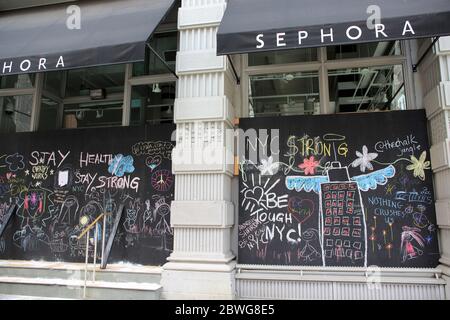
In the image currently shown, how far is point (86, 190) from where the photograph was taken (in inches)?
269

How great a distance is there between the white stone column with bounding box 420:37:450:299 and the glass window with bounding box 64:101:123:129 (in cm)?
562

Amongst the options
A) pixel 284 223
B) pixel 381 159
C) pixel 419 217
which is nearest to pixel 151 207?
pixel 284 223

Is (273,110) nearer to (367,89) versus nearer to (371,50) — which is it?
(367,89)

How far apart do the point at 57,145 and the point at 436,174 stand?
6754 millimetres

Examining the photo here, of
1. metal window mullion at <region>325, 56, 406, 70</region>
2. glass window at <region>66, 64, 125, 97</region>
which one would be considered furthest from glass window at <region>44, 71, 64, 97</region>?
metal window mullion at <region>325, 56, 406, 70</region>

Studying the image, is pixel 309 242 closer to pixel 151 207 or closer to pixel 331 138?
pixel 331 138

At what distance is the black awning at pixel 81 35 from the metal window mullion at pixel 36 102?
127 centimetres

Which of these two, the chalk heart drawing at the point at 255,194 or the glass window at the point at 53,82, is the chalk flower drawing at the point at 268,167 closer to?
the chalk heart drawing at the point at 255,194

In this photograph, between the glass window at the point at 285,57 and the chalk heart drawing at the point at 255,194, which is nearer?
the chalk heart drawing at the point at 255,194

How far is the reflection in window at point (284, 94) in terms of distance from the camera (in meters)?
6.50

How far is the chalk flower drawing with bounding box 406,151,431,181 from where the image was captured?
18.5 feet

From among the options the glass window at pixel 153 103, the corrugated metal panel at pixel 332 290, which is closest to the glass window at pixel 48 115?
the glass window at pixel 153 103

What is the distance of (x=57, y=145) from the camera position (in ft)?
23.4

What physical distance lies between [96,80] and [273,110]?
3949 millimetres
